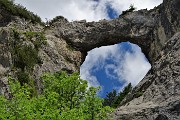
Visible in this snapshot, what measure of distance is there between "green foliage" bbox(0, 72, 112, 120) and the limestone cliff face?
15.3ft

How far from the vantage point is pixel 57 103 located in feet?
115

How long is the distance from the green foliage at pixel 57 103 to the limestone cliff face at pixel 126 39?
4.66 metres

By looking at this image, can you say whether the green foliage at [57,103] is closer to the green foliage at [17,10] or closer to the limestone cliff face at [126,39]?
the limestone cliff face at [126,39]

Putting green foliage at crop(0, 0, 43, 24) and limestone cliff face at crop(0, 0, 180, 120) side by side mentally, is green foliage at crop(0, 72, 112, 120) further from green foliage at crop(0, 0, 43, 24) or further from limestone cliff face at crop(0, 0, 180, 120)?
green foliage at crop(0, 0, 43, 24)

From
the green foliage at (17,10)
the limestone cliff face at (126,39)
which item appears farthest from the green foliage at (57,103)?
the green foliage at (17,10)

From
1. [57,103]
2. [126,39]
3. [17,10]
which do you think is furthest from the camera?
[126,39]

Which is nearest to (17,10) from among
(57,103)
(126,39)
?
(126,39)

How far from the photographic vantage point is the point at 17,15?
7275 centimetres

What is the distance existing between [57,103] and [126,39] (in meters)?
41.4

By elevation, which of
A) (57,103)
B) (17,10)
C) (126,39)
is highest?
(17,10)

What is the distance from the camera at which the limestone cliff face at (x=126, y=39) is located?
135ft

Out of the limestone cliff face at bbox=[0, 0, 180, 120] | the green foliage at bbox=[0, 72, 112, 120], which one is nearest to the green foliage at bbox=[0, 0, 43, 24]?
the limestone cliff face at bbox=[0, 0, 180, 120]

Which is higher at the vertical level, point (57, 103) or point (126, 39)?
point (126, 39)

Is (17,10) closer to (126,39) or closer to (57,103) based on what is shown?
(126,39)
